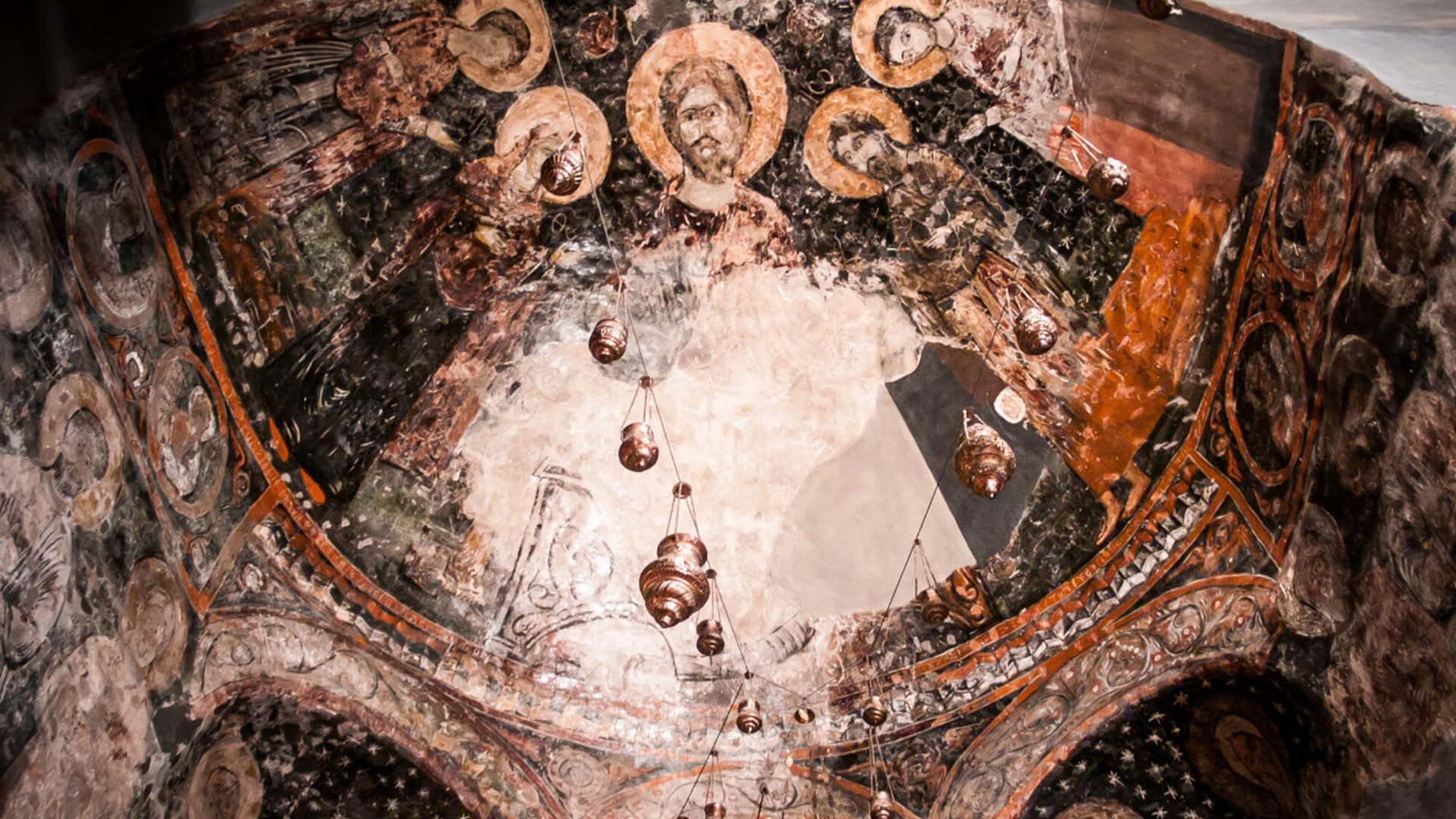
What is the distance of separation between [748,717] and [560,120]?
4.79 m

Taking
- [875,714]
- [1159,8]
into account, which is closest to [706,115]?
[1159,8]

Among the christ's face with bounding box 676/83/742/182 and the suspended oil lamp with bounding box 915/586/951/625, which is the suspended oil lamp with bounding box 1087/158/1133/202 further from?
the suspended oil lamp with bounding box 915/586/951/625

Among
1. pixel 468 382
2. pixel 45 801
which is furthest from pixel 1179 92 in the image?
pixel 45 801

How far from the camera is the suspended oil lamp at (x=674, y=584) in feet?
27.7

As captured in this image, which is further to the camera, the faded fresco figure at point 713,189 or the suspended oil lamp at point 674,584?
the faded fresco figure at point 713,189

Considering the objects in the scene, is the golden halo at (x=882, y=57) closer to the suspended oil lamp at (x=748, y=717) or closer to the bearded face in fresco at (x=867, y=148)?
the bearded face in fresco at (x=867, y=148)

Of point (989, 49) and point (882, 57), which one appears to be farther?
point (882, 57)

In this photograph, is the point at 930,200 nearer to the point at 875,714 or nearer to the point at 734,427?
the point at 734,427

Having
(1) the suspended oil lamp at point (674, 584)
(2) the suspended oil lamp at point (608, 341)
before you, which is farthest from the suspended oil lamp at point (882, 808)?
(2) the suspended oil lamp at point (608, 341)

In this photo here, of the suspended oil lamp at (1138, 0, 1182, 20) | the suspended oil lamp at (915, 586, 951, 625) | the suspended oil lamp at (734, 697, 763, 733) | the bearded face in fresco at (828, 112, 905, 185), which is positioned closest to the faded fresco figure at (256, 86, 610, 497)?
the bearded face in fresco at (828, 112, 905, 185)

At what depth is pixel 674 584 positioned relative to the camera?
333 inches

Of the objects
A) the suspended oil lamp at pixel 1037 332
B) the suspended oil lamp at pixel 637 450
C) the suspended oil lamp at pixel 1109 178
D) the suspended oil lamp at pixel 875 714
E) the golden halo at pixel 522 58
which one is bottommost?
the suspended oil lamp at pixel 875 714

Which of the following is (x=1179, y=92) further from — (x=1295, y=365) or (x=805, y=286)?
(x=805, y=286)

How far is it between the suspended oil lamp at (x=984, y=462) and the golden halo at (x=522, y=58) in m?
4.23
